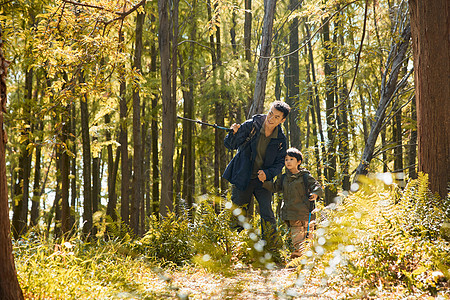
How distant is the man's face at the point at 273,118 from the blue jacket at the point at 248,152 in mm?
158

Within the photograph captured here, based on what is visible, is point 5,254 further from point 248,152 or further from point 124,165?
point 124,165

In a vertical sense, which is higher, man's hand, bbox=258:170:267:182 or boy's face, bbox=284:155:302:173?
boy's face, bbox=284:155:302:173

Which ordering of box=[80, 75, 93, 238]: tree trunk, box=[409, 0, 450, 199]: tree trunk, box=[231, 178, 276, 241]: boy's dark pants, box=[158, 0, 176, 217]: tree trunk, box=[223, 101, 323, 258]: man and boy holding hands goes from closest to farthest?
1. box=[409, 0, 450, 199]: tree trunk
2. box=[223, 101, 323, 258]: man and boy holding hands
3. box=[231, 178, 276, 241]: boy's dark pants
4. box=[158, 0, 176, 217]: tree trunk
5. box=[80, 75, 93, 238]: tree trunk

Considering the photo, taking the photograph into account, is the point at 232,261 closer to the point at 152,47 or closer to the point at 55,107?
the point at 55,107

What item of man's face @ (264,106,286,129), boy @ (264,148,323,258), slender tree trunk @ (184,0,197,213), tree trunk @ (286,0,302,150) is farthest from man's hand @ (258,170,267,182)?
slender tree trunk @ (184,0,197,213)

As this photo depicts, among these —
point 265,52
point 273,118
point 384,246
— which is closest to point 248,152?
point 273,118

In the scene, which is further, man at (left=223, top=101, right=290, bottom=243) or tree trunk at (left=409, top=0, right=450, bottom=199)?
man at (left=223, top=101, right=290, bottom=243)

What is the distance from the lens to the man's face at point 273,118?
5102mm

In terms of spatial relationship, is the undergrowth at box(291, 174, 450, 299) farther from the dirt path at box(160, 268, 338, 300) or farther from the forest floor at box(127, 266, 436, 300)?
the dirt path at box(160, 268, 338, 300)

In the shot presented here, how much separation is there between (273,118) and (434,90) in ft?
6.40

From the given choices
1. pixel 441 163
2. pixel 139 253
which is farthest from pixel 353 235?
pixel 139 253

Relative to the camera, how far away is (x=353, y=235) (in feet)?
10.6

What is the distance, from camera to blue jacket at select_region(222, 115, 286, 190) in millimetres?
5355

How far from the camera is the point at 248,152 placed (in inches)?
213
